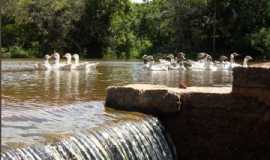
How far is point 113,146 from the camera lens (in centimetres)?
884

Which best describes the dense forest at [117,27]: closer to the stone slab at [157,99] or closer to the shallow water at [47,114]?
the shallow water at [47,114]

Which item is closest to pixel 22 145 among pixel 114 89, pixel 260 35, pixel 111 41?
pixel 114 89

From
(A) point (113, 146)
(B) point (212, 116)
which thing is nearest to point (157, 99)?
(B) point (212, 116)

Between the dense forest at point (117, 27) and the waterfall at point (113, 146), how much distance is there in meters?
43.3

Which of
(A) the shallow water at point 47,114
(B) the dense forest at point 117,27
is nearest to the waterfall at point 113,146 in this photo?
(A) the shallow water at point 47,114

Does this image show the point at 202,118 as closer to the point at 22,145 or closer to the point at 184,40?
the point at 22,145

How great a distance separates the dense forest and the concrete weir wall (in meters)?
42.3

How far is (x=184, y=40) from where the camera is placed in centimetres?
5672

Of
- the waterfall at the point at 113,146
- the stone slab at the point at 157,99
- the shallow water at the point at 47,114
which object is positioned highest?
the stone slab at the point at 157,99

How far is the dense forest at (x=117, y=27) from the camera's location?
54500 millimetres

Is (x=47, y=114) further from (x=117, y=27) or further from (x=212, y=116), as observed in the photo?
(x=117, y=27)

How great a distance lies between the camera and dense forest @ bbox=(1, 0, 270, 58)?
54500 mm

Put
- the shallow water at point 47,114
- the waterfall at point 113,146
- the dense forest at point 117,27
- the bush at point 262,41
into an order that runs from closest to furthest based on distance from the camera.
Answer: the waterfall at point 113,146
the shallow water at point 47,114
the bush at point 262,41
the dense forest at point 117,27

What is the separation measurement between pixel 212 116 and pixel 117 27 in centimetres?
5065
